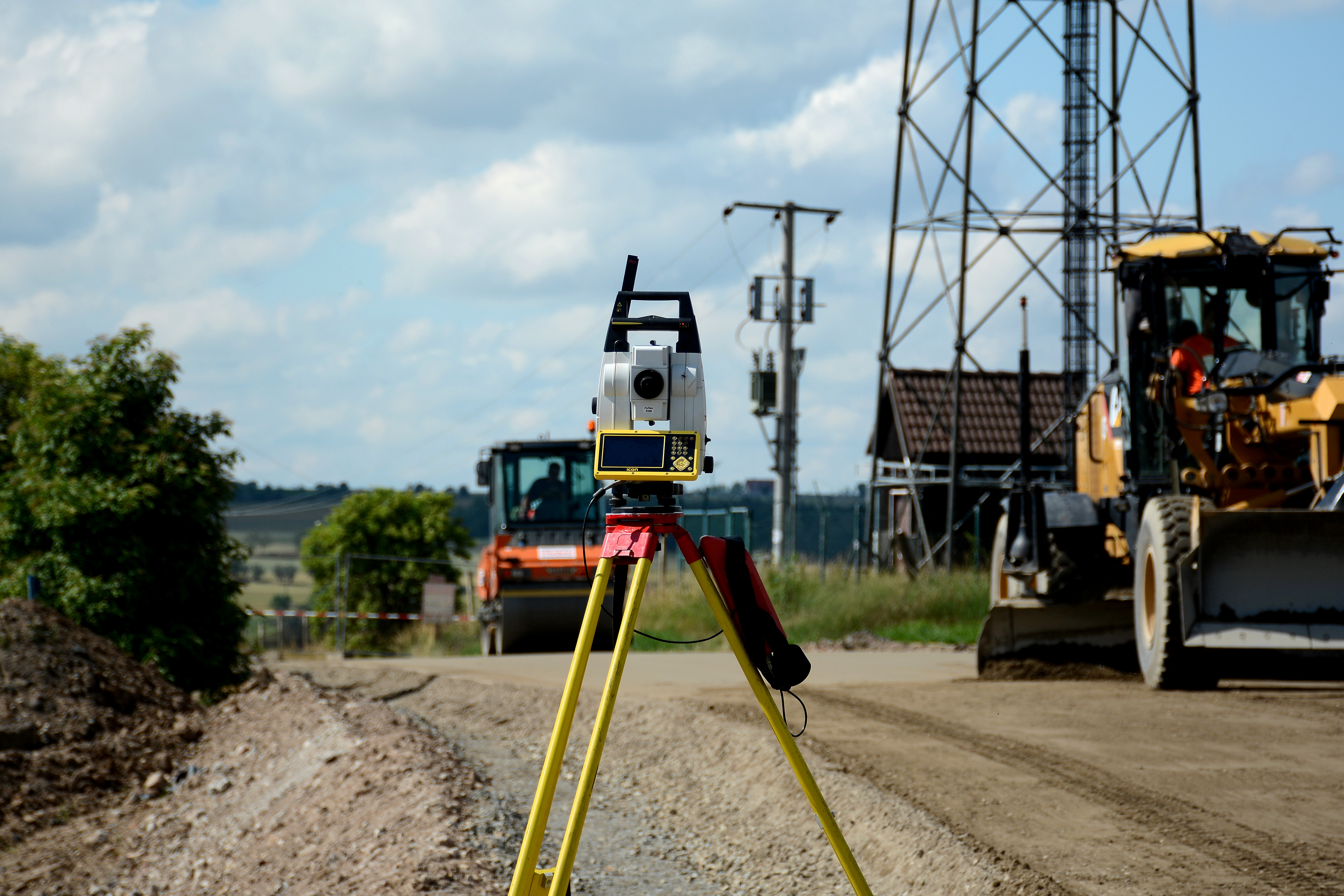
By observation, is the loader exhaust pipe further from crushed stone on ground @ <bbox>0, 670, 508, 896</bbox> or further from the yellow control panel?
the yellow control panel

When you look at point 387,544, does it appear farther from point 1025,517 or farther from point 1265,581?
point 1265,581

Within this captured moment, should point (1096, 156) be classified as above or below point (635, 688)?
above

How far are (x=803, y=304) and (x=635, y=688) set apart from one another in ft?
52.6

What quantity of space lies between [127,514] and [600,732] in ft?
35.1

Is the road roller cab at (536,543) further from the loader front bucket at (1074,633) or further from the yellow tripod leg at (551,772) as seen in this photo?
the yellow tripod leg at (551,772)

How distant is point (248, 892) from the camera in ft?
23.5

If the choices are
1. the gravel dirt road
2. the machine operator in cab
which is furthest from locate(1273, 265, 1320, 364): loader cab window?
the machine operator in cab

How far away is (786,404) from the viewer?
26000 millimetres

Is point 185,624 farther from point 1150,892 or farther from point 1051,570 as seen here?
point 1150,892

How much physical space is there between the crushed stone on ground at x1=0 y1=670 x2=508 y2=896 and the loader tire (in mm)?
5379

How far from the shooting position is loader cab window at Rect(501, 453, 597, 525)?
17.9m

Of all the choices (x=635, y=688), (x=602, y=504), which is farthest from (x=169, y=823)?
(x=602, y=504)

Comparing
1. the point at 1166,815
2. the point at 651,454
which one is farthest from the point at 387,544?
the point at 651,454

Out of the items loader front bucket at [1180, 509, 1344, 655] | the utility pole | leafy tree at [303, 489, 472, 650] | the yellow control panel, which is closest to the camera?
the yellow control panel
